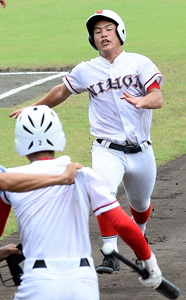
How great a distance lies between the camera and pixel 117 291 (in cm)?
704

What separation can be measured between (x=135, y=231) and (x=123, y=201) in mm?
5747

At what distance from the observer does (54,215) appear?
4289mm

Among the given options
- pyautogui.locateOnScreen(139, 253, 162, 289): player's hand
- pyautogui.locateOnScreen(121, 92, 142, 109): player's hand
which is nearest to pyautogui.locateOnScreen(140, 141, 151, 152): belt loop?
pyautogui.locateOnScreen(121, 92, 142, 109): player's hand

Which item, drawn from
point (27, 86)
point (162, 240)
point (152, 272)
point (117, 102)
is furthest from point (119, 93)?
point (27, 86)

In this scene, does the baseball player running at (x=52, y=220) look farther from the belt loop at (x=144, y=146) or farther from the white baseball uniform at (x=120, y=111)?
the belt loop at (x=144, y=146)

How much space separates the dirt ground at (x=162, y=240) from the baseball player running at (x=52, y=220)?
2605mm

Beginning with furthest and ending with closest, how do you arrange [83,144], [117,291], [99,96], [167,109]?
[167,109] < [83,144] < [99,96] < [117,291]

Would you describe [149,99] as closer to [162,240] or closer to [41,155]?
[162,240]

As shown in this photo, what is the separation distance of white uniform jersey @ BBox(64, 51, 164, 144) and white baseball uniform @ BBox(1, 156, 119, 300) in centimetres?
310

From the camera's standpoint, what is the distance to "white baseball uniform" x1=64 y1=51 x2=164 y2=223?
748 cm

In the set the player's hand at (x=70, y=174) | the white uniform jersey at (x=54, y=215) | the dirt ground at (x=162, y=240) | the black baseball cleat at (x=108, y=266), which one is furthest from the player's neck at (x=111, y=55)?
the player's hand at (x=70, y=174)

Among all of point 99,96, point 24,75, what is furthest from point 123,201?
point 24,75

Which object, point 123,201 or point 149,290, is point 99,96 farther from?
point 123,201

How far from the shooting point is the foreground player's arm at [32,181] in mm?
4254
